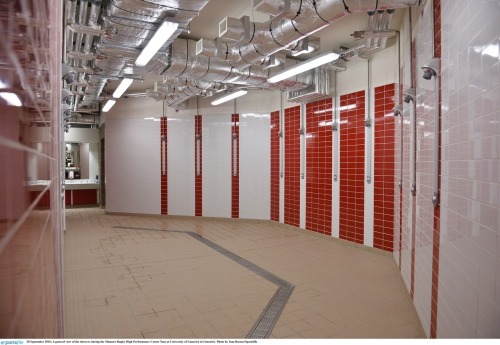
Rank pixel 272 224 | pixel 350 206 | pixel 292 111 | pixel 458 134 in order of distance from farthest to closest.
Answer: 1. pixel 272 224
2. pixel 292 111
3. pixel 350 206
4. pixel 458 134

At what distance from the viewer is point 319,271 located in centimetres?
545

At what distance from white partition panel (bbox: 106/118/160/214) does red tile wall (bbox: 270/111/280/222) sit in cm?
365

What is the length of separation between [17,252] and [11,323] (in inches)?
3.9

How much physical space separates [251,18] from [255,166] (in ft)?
15.5

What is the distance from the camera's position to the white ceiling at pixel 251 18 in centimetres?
524

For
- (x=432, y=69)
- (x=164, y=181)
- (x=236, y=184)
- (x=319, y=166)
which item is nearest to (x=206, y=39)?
(x=432, y=69)

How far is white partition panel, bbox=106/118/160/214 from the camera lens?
35.7 ft

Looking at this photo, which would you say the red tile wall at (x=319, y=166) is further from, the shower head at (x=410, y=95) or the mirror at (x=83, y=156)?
the mirror at (x=83, y=156)

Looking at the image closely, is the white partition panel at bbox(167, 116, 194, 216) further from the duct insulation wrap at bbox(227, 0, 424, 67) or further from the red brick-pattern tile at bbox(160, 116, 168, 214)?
the duct insulation wrap at bbox(227, 0, 424, 67)

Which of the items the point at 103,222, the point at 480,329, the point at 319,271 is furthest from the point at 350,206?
the point at 103,222

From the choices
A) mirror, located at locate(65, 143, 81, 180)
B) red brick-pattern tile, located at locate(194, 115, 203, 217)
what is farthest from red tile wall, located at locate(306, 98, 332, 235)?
mirror, located at locate(65, 143, 81, 180)

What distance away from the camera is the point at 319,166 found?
7.90 m

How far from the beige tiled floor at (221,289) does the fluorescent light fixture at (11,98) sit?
3.38 meters

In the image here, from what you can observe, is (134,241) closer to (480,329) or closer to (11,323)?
(480,329)
